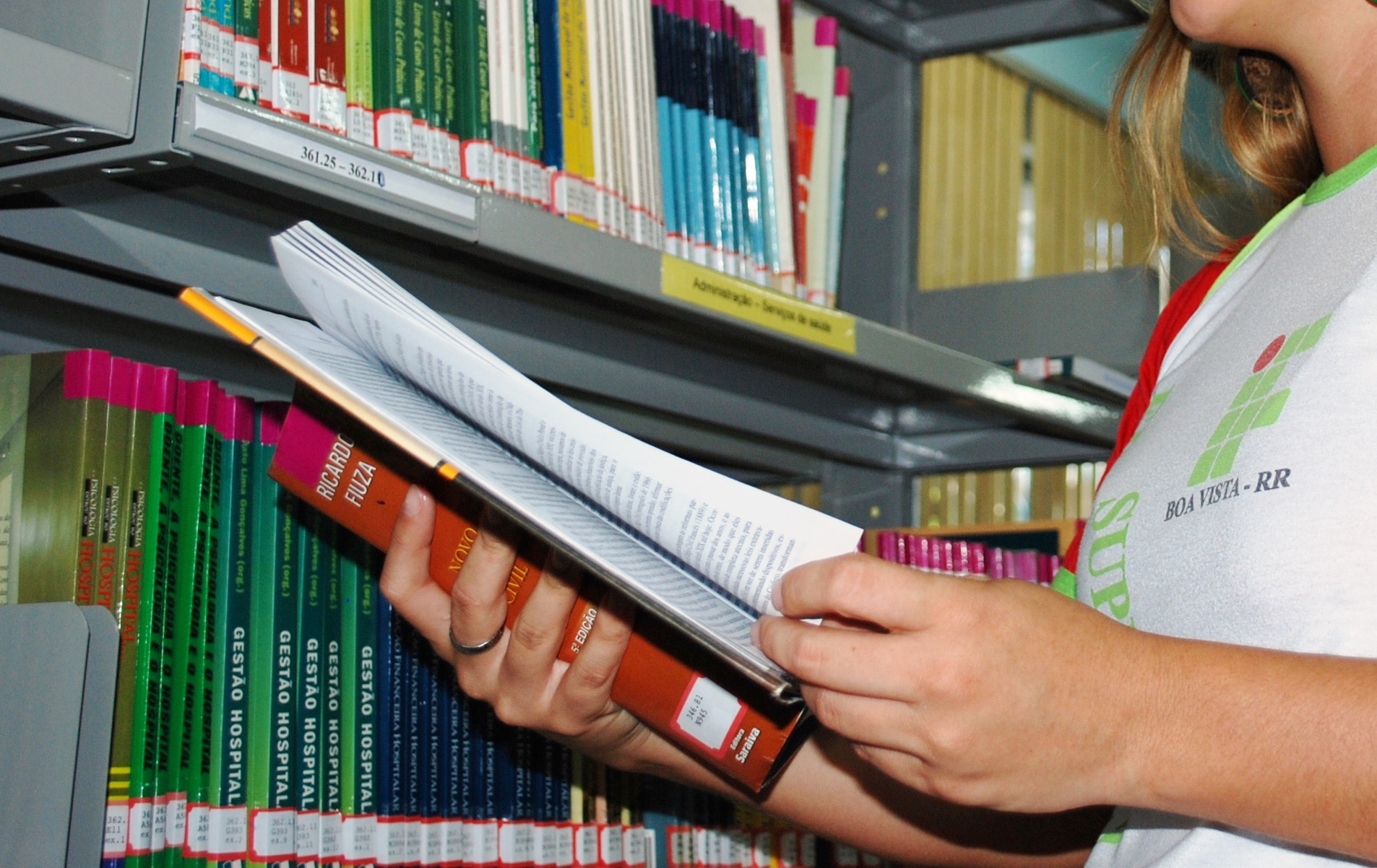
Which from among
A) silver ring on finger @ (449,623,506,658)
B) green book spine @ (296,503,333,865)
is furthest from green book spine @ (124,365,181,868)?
silver ring on finger @ (449,623,506,658)

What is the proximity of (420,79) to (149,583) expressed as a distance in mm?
457

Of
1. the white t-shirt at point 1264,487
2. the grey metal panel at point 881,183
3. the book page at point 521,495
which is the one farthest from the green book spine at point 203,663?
the grey metal panel at point 881,183

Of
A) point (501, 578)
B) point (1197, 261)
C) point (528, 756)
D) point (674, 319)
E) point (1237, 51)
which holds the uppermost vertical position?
point (1237, 51)

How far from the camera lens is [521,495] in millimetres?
655

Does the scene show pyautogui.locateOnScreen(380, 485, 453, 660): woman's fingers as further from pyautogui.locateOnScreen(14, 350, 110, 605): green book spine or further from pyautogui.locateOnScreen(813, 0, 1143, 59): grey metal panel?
pyautogui.locateOnScreen(813, 0, 1143, 59): grey metal panel

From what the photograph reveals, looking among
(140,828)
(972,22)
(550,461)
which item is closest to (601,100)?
(550,461)

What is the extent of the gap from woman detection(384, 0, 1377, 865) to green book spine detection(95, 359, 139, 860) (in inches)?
7.8

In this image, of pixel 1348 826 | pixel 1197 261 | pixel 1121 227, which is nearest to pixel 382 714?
pixel 1348 826

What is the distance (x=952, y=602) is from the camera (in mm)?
605

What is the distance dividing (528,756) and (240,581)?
0.36 m

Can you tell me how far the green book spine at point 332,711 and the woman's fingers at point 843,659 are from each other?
566 millimetres

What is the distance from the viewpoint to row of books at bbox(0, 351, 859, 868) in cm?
94

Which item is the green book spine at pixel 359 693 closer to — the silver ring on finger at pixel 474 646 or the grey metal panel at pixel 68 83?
the silver ring on finger at pixel 474 646

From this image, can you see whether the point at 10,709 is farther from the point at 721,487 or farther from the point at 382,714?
the point at 721,487
